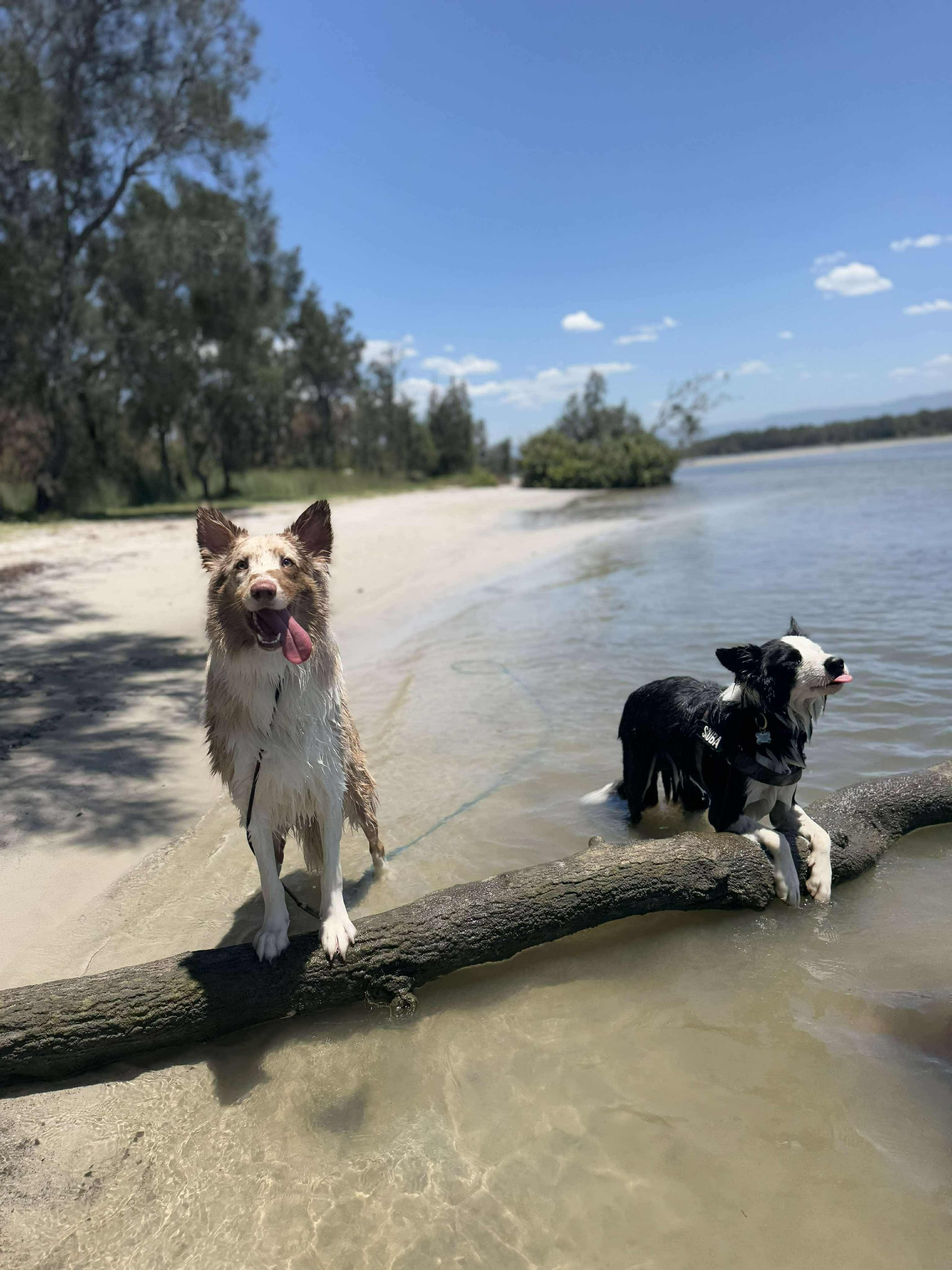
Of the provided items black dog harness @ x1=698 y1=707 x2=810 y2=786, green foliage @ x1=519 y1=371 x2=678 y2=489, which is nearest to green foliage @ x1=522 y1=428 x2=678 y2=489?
green foliage @ x1=519 y1=371 x2=678 y2=489

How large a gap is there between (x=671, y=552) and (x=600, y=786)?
1473cm

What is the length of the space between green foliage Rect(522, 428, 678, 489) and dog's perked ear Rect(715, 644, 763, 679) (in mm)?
53038

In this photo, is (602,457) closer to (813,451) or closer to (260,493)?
(260,493)

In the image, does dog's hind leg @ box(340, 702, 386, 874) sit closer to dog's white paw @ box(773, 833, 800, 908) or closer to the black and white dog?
the black and white dog

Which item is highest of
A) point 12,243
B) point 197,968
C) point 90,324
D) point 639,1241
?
point 12,243

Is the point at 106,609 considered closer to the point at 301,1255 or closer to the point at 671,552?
the point at 301,1255

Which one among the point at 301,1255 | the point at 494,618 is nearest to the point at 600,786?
the point at 301,1255

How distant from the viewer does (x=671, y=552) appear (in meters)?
19.5

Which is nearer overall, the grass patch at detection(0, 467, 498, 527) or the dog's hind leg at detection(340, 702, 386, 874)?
the dog's hind leg at detection(340, 702, 386, 874)

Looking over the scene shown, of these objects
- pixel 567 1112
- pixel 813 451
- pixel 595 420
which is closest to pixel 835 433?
pixel 813 451

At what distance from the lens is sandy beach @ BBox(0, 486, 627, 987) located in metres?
4.06

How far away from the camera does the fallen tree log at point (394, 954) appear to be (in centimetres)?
297

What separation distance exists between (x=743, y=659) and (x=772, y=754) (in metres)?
0.50

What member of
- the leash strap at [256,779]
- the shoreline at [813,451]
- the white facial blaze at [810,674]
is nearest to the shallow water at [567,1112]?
the leash strap at [256,779]
